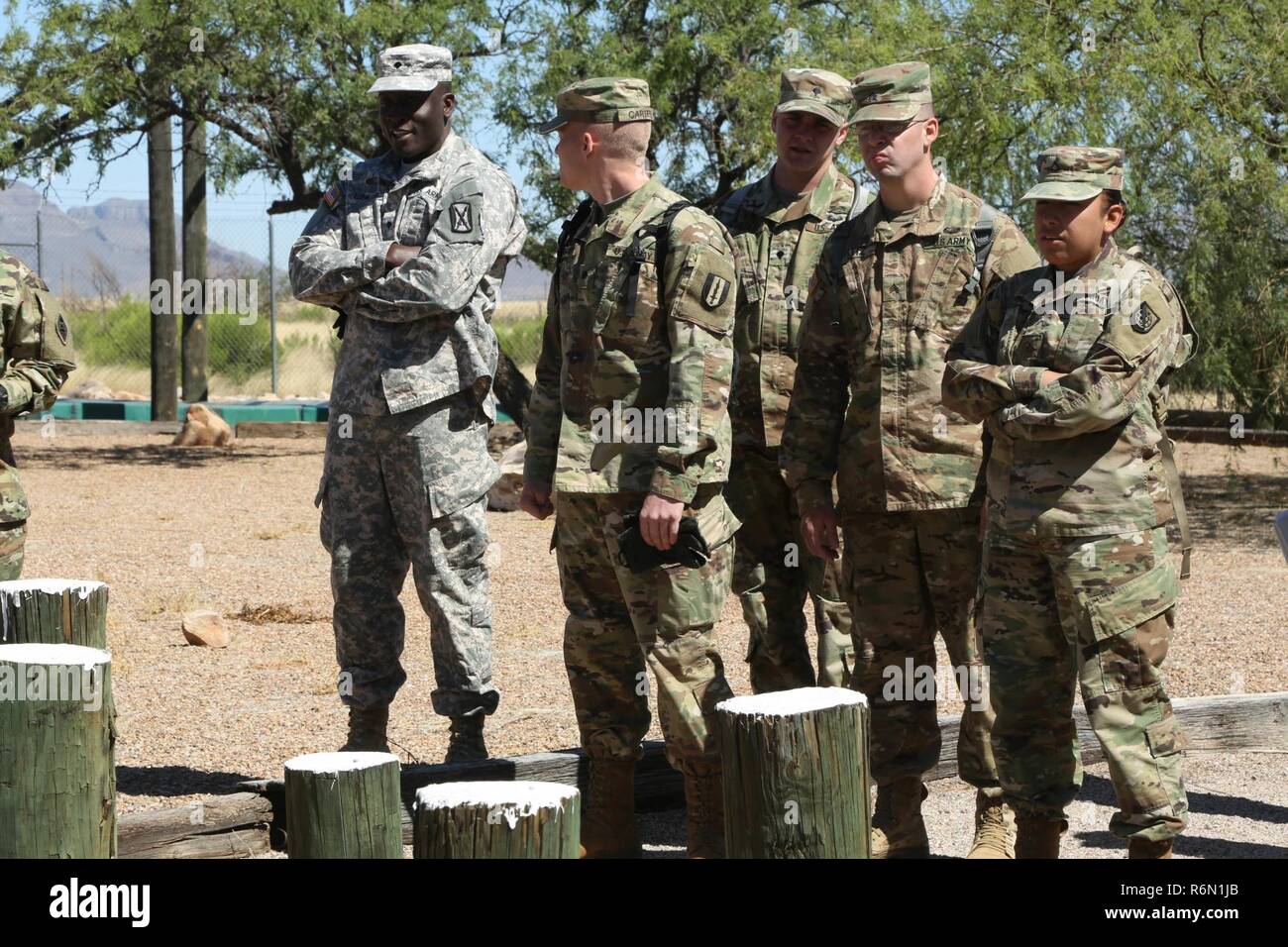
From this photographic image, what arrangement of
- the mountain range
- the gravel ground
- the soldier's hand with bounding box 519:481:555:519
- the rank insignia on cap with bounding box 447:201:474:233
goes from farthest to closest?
the mountain range, the gravel ground, the rank insignia on cap with bounding box 447:201:474:233, the soldier's hand with bounding box 519:481:555:519

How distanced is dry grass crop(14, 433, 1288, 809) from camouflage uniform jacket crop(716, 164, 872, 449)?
1593 millimetres

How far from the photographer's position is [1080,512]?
4.14 meters

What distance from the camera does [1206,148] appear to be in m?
11.4

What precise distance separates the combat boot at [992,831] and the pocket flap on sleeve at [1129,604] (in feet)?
2.95

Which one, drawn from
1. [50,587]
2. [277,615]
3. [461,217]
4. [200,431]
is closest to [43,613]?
[50,587]

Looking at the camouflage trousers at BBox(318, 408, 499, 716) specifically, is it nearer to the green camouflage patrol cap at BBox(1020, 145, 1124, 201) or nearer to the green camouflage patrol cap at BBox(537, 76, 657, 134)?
the green camouflage patrol cap at BBox(537, 76, 657, 134)

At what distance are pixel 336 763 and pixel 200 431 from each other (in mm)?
16668

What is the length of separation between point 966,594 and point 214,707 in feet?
11.4

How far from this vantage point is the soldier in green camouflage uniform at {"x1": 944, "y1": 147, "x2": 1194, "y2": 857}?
409cm

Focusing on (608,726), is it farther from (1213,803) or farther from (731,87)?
(731,87)

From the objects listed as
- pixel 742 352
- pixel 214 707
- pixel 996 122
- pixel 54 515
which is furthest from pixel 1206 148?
pixel 54 515

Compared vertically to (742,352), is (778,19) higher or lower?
higher

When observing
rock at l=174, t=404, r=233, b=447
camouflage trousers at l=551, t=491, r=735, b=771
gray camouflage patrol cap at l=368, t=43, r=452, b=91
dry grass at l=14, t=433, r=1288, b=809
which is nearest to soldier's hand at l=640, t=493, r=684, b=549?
camouflage trousers at l=551, t=491, r=735, b=771

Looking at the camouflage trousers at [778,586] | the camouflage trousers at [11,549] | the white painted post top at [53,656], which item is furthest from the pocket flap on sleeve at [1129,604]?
the camouflage trousers at [11,549]
